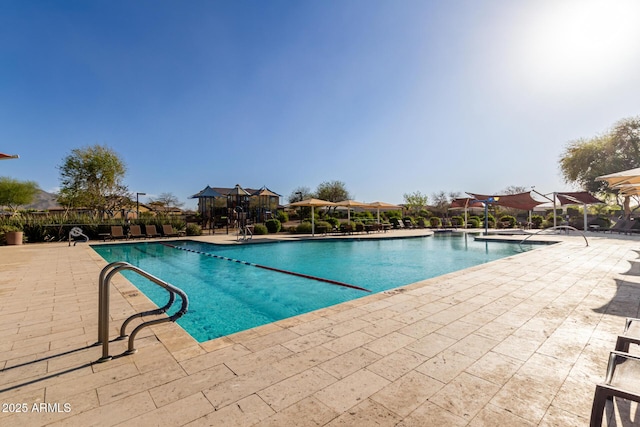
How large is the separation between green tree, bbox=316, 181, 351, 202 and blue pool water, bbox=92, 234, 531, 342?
21901mm

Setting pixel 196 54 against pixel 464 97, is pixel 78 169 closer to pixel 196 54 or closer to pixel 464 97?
pixel 196 54

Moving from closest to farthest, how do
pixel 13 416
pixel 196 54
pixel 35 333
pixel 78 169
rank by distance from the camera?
pixel 13 416 → pixel 35 333 → pixel 196 54 → pixel 78 169

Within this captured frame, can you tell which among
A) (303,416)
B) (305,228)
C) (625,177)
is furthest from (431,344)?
(305,228)

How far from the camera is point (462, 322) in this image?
305 cm

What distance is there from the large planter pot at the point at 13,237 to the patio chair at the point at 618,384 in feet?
57.4

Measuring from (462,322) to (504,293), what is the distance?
1.65m

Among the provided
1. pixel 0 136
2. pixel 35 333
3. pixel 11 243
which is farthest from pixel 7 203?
Answer: pixel 35 333

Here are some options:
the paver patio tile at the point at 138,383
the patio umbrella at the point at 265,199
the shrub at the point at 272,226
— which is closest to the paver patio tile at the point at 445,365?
the paver patio tile at the point at 138,383

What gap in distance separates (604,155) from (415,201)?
1706 centimetres

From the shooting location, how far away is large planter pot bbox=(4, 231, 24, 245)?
38.9ft

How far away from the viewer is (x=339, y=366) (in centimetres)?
214

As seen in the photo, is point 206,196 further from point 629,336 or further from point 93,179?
point 629,336

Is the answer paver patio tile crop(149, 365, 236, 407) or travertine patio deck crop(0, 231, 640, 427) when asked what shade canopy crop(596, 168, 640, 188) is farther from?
paver patio tile crop(149, 365, 236, 407)

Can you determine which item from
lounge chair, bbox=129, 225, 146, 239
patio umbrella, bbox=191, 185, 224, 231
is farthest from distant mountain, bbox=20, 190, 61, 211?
lounge chair, bbox=129, 225, 146, 239
